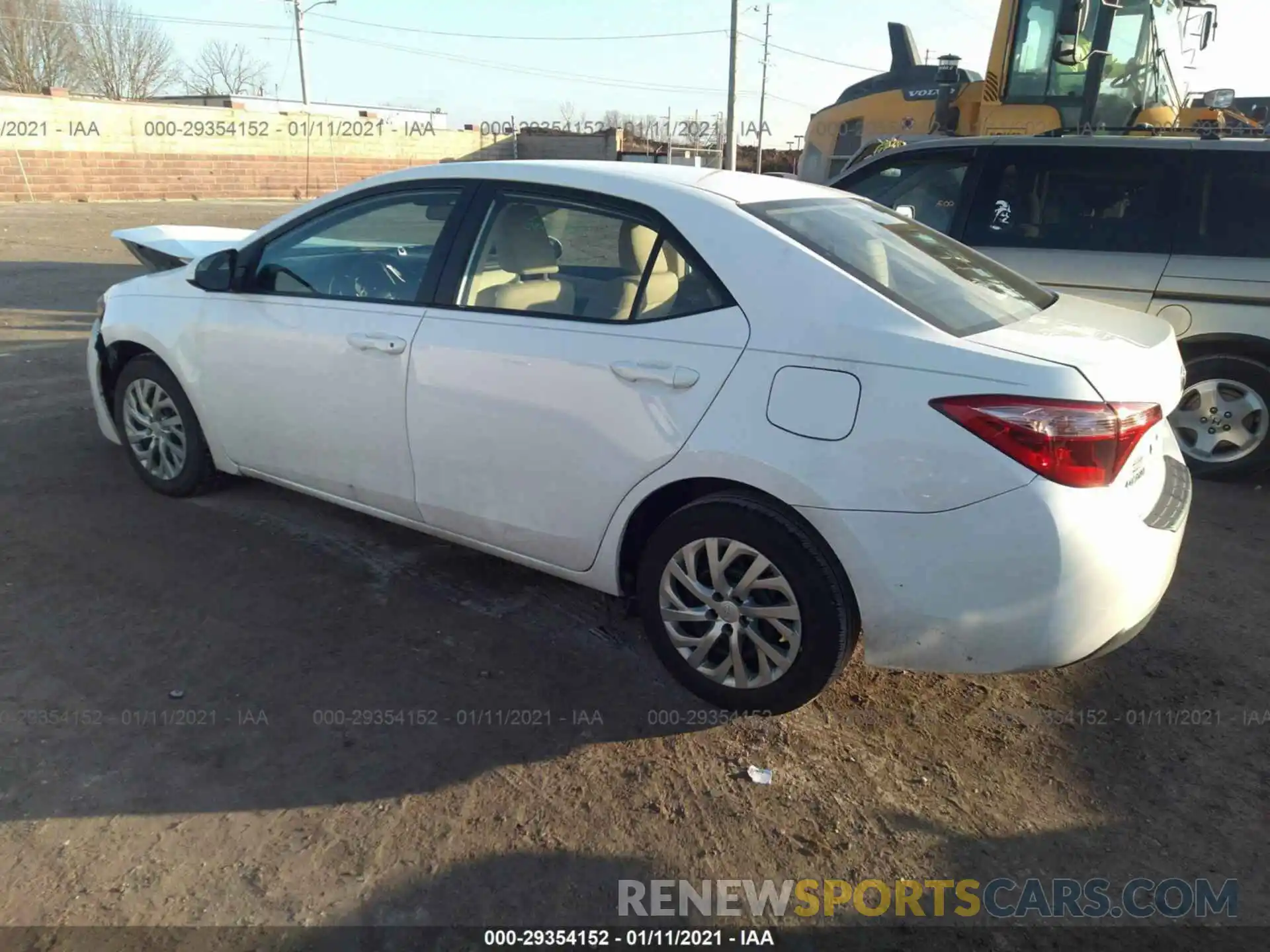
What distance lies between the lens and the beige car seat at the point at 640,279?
3.07 metres

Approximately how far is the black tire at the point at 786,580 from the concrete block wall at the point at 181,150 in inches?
1140

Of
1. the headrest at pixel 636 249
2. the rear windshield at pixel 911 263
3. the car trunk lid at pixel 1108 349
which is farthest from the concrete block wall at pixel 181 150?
the car trunk lid at pixel 1108 349

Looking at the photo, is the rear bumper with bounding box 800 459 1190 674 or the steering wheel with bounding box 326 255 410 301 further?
the steering wheel with bounding box 326 255 410 301

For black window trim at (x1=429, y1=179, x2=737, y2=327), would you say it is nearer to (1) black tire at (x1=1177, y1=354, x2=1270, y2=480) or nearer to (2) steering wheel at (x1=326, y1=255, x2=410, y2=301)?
(2) steering wheel at (x1=326, y1=255, x2=410, y2=301)

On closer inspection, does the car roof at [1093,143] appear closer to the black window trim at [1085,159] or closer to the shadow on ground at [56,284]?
the black window trim at [1085,159]

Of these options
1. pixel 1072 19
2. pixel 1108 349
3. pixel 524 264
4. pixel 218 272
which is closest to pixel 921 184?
pixel 1072 19

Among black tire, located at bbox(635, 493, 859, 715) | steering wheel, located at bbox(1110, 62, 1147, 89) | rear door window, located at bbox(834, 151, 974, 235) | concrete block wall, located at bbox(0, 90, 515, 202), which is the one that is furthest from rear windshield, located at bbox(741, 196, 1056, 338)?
concrete block wall, located at bbox(0, 90, 515, 202)

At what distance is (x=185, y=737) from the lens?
2951 millimetres

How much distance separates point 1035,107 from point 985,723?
288 inches

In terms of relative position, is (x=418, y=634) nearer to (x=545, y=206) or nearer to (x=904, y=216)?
(x=545, y=206)

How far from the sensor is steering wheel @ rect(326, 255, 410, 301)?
3.71 m

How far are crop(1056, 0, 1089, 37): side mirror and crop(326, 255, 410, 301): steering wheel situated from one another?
21.9ft

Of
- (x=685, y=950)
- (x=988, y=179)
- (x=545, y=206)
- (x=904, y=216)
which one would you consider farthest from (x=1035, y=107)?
(x=685, y=950)

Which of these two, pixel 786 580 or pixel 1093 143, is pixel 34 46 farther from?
pixel 786 580
